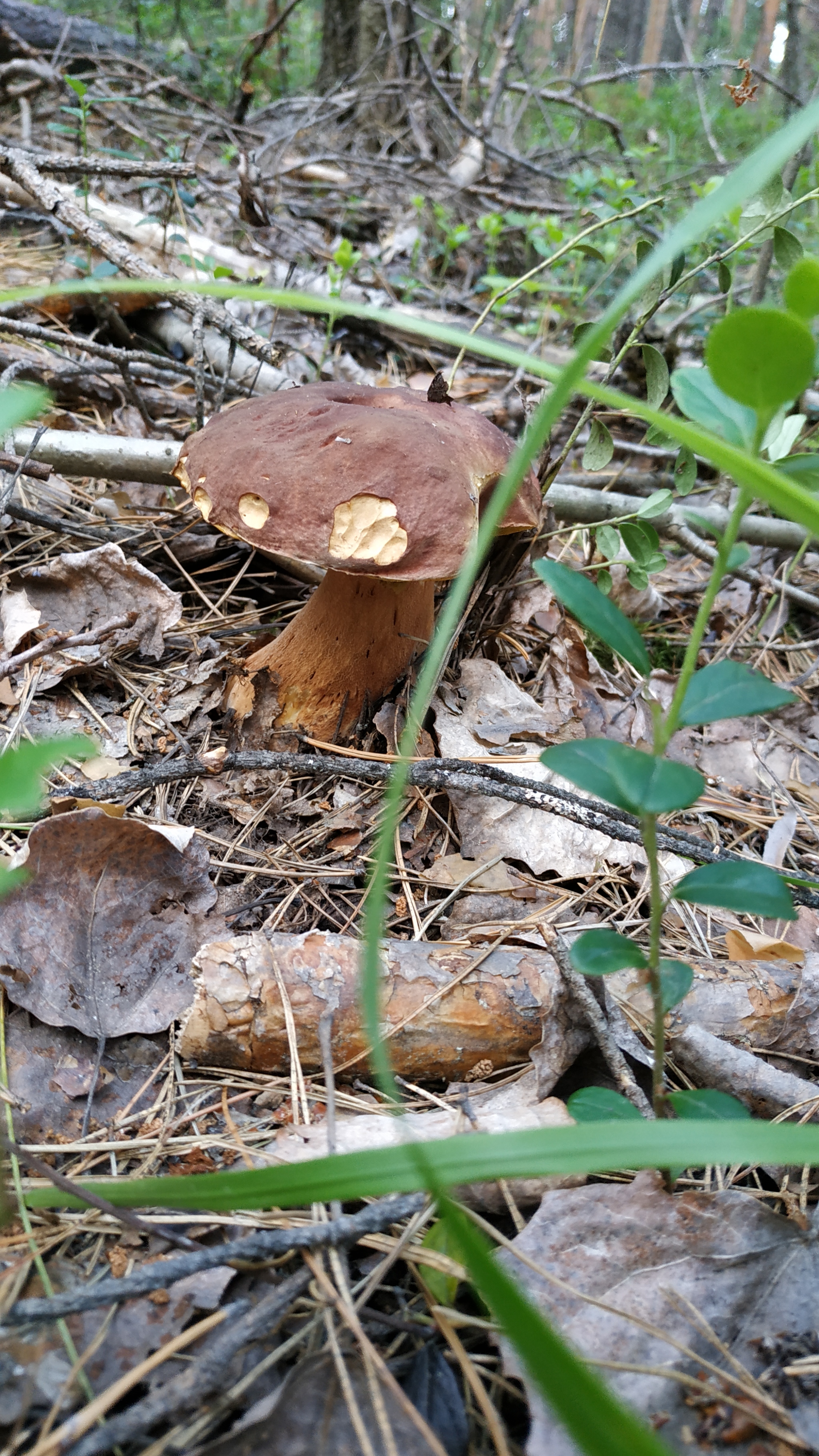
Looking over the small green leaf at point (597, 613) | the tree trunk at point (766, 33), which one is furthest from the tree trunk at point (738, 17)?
the small green leaf at point (597, 613)

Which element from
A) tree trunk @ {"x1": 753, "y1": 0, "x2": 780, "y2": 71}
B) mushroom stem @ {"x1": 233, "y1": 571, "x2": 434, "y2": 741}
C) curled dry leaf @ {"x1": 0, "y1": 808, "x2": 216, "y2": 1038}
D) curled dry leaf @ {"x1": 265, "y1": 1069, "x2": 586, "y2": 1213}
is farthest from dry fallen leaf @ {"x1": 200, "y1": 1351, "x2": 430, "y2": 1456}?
tree trunk @ {"x1": 753, "y1": 0, "x2": 780, "y2": 71}

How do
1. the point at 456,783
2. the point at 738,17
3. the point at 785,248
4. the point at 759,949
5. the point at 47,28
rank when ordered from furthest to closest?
1. the point at 738,17
2. the point at 47,28
3. the point at 785,248
4. the point at 456,783
5. the point at 759,949

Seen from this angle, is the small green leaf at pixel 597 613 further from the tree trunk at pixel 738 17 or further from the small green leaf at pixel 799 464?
the tree trunk at pixel 738 17

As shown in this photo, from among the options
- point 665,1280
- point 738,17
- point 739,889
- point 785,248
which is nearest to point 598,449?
point 785,248

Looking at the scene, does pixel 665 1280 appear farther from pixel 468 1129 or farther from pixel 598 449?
pixel 598 449

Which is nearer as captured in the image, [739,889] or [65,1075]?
[739,889]

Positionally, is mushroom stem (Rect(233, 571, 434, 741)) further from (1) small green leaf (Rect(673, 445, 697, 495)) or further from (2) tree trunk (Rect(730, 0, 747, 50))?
(2) tree trunk (Rect(730, 0, 747, 50))
